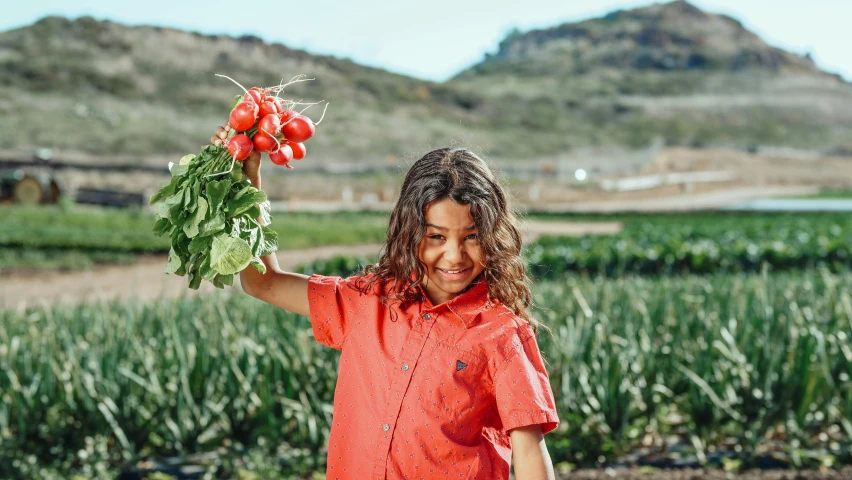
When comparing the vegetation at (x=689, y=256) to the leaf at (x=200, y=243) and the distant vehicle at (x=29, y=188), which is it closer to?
the leaf at (x=200, y=243)

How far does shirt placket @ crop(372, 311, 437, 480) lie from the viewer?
1501 mm

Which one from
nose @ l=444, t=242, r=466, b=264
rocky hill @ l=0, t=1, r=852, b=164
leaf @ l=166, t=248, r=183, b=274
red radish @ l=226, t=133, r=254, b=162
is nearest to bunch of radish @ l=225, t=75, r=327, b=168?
red radish @ l=226, t=133, r=254, b=162

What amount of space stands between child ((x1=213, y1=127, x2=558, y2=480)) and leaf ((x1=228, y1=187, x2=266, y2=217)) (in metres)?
0.08

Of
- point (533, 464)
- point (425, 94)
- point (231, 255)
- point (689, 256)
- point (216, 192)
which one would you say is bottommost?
point (689, 256)

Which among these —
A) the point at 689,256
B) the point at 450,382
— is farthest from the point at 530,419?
the point at 689,256

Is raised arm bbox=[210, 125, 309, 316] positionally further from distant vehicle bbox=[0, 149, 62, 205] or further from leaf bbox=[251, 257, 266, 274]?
distant vehicle bbox=[0, 149, 62, 205]

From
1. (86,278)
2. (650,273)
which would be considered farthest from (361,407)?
(86,278)

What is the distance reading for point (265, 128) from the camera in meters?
1.54

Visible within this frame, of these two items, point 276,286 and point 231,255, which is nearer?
point 231,255

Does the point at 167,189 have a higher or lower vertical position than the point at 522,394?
higher

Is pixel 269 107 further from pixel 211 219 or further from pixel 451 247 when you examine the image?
pixel 451 247

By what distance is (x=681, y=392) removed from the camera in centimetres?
354

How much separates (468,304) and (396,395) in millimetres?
215

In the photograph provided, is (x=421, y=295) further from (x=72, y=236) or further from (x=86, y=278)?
(x=72, y=236)
